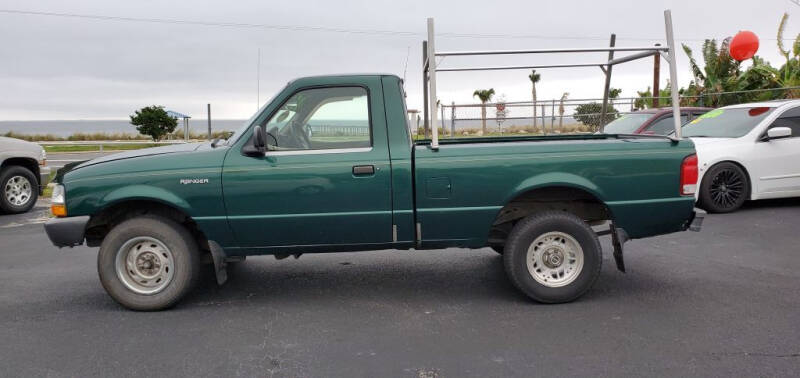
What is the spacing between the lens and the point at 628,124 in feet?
35.9

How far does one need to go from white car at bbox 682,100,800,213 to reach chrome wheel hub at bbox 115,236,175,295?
705 centimetres

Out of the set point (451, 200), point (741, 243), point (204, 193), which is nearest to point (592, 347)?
point (451, 200)

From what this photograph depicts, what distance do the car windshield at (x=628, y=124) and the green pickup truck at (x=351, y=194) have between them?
21.2 feet

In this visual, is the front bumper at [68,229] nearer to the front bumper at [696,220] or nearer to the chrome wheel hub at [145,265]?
the chrome wheel hub at [145,265]

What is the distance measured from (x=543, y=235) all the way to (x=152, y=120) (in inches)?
1126

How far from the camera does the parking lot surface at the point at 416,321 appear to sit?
353cm

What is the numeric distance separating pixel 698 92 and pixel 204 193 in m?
22.8

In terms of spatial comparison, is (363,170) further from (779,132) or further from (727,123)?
(727,123)

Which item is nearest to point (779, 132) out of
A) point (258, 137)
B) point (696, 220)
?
point (696, 220)

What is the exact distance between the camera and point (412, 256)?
635cm

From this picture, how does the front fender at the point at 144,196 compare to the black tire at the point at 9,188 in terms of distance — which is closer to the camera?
the front fender at the point at 144,196

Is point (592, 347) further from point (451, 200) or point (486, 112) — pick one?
point (486, 112)

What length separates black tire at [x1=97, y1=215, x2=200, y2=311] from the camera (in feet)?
14.8

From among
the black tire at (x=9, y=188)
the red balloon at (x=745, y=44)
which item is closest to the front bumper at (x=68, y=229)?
the black tire at (x=9, y=188)
